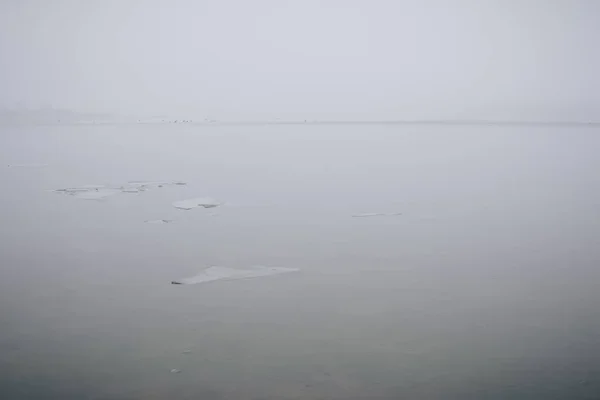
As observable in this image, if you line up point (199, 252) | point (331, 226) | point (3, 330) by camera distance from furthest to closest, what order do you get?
1. point (331, 226)
2. point (199, 252)
3. point (3, 330)

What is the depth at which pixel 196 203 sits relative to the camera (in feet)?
39.1

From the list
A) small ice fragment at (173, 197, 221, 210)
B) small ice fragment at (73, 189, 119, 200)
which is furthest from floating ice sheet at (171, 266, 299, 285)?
small ice fragment at (73, 189, 119, 200)

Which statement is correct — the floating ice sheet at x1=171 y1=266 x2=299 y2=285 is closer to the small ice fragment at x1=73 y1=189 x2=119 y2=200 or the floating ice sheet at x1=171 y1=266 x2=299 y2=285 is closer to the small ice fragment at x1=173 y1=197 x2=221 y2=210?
the small ice fragment at x1=173 y1=197 x2=221 y2=210

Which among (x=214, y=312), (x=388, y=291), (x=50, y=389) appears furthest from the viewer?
(x=388, y=291)

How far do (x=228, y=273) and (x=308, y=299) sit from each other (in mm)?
1243

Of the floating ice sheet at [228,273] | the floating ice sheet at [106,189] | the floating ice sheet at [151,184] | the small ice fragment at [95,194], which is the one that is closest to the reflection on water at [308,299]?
the floating ice sheet at [228,273]

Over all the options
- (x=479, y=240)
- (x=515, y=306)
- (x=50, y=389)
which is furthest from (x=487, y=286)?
(x=50, y=389)

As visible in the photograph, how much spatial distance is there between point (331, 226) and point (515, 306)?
4.08 m

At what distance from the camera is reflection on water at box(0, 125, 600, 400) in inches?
173

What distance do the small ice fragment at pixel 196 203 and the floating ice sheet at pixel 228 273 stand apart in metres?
4.39

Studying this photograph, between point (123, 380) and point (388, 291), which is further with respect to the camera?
point (388, 291)

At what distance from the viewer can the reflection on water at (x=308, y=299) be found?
440 cm

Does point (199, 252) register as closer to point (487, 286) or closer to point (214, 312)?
point (214, 312)

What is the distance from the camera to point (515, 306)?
19.3 feet
